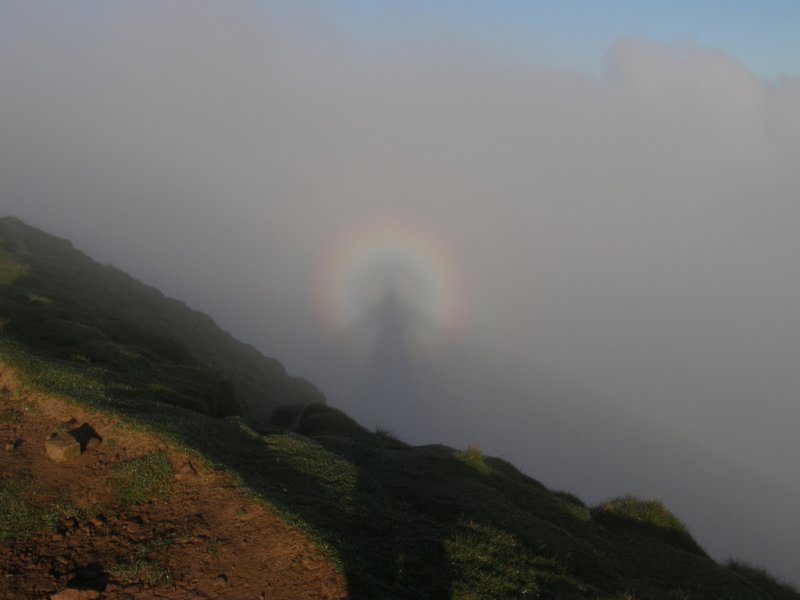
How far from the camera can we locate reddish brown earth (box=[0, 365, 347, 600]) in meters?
13.1

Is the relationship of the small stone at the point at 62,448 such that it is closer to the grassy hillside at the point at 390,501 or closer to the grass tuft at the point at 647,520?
the grassy hillside at the point at 390,501

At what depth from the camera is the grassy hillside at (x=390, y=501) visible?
15281mm

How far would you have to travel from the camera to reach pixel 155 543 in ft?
47.3

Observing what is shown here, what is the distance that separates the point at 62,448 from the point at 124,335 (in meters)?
21.6

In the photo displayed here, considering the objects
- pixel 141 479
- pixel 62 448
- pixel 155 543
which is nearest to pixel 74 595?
pixel 155 543

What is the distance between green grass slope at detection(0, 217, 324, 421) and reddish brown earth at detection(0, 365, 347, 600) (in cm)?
651

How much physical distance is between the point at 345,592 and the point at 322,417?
22.4m

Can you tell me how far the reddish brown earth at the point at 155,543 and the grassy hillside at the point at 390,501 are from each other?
2.06 ft

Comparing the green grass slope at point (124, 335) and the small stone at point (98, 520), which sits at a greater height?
the green grass slope at point (124, 335)

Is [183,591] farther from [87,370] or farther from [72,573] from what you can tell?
[87,370]

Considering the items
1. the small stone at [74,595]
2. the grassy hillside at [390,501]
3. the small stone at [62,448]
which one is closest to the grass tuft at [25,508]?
the small stone at [62,448]

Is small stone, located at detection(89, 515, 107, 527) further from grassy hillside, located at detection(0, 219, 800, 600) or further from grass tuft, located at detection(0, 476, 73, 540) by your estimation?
grassy hillside, located at detection(0, 219, 800, 600)

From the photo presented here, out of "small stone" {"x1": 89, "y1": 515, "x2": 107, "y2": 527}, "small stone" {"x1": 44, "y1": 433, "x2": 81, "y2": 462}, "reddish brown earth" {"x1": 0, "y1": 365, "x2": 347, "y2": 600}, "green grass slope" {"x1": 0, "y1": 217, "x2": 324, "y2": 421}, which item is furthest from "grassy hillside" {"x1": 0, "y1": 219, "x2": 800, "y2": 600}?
"small stone" {"x1": 89, "y1": 515, "x2": 107, "y2": 527}

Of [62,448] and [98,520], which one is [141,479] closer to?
[98,520]
